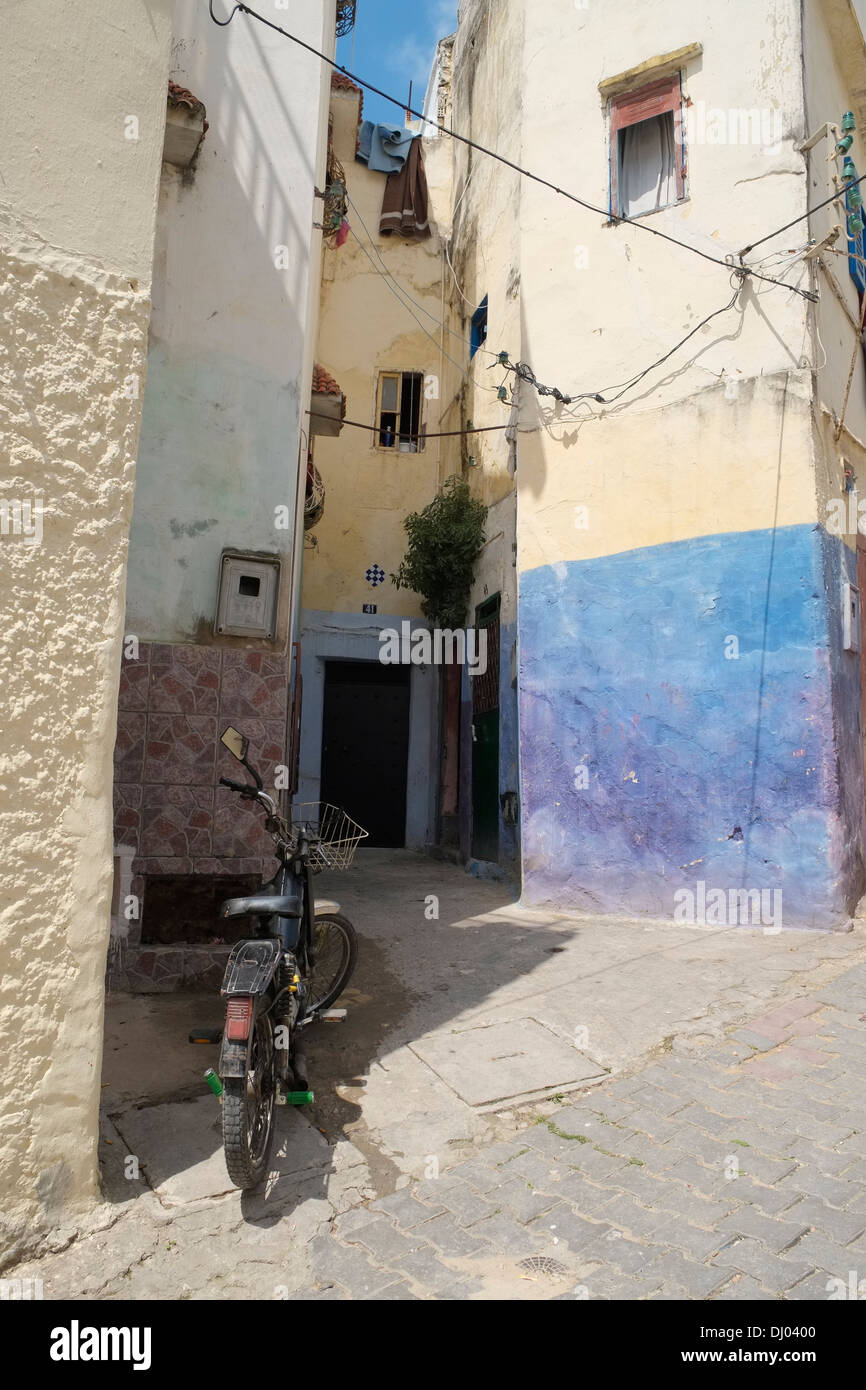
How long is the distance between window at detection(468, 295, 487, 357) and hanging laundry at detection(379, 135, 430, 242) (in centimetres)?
324

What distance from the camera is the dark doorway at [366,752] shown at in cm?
1261

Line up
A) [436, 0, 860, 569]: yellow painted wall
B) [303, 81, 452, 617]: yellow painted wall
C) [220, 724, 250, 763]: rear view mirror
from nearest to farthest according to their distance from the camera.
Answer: [220, 724, 250, 763]: rear view mirror → [436, 0, 860, 569]: yellow painted wall → [303, 81, 452, 617]: yellow painted wall

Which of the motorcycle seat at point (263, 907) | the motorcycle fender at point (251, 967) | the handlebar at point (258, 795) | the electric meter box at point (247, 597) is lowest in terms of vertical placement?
the motorcycle fender at point (251, 967)

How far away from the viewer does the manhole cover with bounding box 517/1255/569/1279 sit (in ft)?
8.70

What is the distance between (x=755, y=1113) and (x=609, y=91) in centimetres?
896

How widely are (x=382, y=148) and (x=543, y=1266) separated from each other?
15071mm

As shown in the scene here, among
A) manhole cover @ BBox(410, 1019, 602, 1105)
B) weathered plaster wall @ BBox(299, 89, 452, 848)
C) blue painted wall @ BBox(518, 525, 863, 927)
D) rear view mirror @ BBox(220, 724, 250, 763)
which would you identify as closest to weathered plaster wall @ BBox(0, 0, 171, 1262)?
rear view mirror @ BBox(220, 724, 250, 763)

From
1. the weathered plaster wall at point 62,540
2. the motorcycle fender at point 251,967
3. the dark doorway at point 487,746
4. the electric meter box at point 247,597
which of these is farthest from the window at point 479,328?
the motorcycle fender at point 251,967

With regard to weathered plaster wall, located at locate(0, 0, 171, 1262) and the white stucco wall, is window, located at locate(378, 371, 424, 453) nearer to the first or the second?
the white stucco wall

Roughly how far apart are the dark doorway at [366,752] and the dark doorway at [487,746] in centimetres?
233

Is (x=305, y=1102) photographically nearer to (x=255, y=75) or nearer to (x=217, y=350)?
(x=217, y=350)

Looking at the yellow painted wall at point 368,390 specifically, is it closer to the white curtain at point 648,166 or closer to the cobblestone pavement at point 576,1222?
the white curtain at point 648,166

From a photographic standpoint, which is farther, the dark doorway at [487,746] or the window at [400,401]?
the window at [400,401]

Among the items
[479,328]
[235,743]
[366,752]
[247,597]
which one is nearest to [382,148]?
[479,328]
